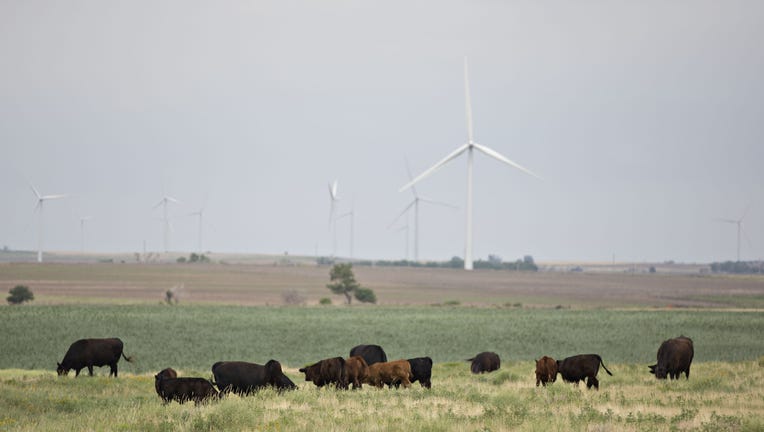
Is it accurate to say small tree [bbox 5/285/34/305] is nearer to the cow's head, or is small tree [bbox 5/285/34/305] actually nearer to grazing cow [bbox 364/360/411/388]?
the cow's head

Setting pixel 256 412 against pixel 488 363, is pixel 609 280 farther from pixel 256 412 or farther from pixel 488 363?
pixel 256 412

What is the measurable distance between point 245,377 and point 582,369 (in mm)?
9190

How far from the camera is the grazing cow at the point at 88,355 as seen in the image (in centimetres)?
2945

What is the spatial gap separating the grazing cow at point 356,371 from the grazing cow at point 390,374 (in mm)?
190

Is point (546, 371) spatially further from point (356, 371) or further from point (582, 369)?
point (356, 371)

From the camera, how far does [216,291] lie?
12656 cm

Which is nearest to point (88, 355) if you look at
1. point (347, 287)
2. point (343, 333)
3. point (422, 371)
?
point (422, 371)

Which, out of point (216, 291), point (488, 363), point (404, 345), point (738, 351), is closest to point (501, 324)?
point (404, 345)

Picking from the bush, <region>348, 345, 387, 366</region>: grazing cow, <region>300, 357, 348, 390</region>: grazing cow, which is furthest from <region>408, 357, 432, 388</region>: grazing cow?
the bush

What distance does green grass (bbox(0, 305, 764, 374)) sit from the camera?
48631 mm

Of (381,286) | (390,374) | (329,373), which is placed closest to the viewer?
(329,373)

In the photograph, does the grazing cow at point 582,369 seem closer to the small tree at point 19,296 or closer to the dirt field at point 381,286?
the dirt field at point 381,286

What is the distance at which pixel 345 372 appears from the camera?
2319cm

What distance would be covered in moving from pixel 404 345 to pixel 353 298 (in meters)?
67.7
